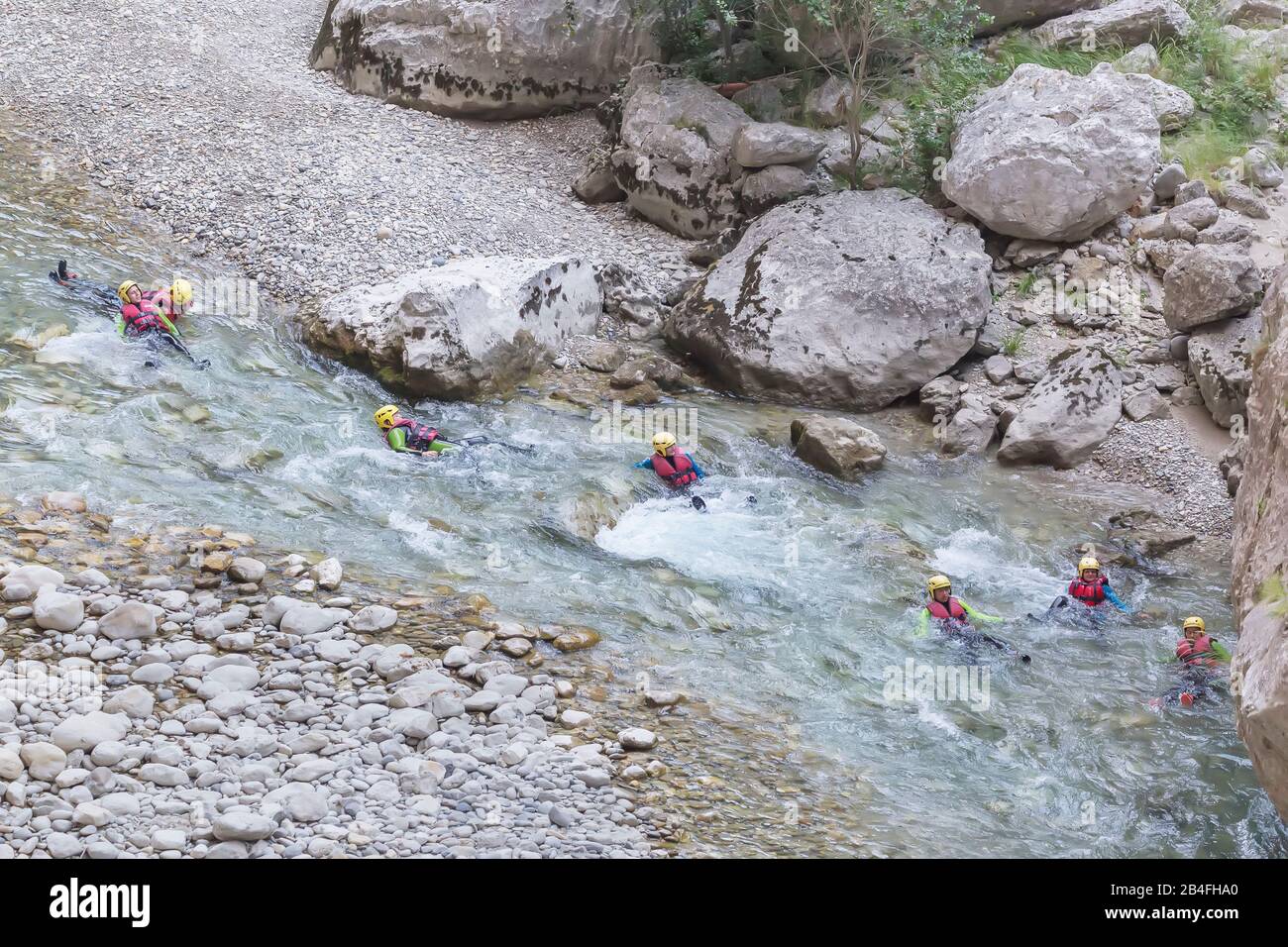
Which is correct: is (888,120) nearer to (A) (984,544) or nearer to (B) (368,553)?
(A) (984,544)

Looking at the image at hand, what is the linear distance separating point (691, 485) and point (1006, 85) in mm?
7225

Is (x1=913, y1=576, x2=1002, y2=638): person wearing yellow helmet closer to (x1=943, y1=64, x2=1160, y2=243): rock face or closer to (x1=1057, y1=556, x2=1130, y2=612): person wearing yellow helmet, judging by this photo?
(x1=1057, y1=556, x2=1130, y2=612): person wearing yellow helmet

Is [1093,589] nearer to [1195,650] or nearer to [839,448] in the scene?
[1195,650]

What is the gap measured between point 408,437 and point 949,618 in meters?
5.21

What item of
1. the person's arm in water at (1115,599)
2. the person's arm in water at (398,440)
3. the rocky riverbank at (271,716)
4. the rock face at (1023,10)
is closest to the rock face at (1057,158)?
the rock face at (1023,10)

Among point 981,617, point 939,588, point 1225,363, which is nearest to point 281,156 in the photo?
Result: point 939,588

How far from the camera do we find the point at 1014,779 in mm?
6941

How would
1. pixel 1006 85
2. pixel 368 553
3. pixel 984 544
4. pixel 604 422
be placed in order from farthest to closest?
pixel 1006 85 → pixel 604 422 → pixel 984 544 → pixel 368 553

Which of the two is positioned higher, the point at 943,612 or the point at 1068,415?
the point at 1068,415

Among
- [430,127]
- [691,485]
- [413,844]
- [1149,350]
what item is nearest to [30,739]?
[413,844]

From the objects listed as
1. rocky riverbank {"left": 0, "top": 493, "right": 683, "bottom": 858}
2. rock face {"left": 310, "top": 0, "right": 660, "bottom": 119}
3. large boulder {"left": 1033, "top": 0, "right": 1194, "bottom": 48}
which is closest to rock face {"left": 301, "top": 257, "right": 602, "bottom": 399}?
rocky riverbank {"left": 0, "top": 493, "right": 683, "bottom": 858}

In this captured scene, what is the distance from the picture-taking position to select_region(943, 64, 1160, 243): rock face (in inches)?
516

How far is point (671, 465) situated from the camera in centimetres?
1069

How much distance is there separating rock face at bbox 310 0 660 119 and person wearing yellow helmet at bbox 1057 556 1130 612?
10903 mm
